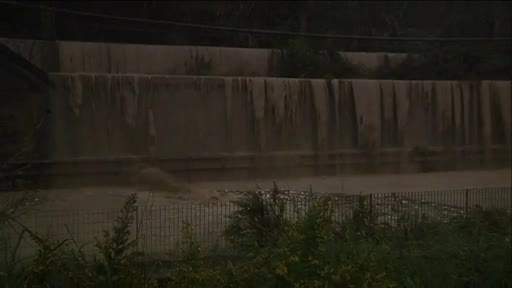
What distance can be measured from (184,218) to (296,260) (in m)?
3.95

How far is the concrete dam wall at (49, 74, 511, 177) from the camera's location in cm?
1505

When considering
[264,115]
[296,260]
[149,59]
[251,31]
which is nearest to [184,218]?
[296,260]

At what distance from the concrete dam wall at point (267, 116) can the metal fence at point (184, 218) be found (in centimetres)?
358

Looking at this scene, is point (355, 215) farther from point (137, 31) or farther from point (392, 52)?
point (392, 52)

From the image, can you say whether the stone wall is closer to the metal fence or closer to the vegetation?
the metal fence

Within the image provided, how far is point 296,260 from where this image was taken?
251 inches

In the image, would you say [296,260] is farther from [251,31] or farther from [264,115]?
[251,31]

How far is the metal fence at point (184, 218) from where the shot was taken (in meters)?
8.11

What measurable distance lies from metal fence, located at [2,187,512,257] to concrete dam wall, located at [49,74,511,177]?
358 centimetres

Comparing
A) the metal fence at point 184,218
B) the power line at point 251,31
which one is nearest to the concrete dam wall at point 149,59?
the power line at point 251,31

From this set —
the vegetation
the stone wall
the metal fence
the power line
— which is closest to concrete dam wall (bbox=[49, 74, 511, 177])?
the stone wall

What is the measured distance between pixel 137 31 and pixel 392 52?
7759 mm

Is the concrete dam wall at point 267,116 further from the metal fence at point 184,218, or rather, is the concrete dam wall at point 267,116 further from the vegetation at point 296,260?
the vegetation at point 296,260

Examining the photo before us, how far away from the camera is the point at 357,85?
18344 millimetres
